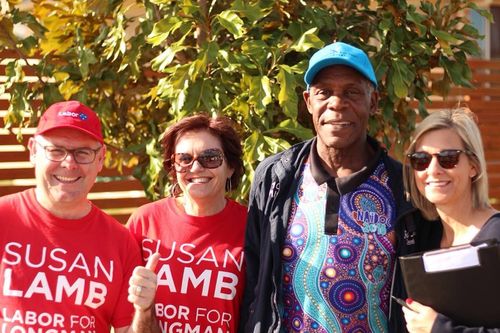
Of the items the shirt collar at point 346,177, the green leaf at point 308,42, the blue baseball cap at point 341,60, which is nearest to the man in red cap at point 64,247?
the shirt collar at point 346,177

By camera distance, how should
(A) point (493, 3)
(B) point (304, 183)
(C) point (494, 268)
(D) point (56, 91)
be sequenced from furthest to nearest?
(A) point (493, 3)
(D) point (56, 91)
(B) point (304, 183)
(C) point (494, 268)

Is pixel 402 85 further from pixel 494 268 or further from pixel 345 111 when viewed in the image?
pixel 494 268

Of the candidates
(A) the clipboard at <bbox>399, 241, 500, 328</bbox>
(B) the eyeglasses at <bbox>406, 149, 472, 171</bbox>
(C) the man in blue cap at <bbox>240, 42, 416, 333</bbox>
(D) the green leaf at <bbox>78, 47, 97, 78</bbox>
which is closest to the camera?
(A) the clipboard at <bbox>399, 241, 500, 328</bbox>

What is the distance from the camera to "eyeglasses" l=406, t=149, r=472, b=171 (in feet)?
10.2

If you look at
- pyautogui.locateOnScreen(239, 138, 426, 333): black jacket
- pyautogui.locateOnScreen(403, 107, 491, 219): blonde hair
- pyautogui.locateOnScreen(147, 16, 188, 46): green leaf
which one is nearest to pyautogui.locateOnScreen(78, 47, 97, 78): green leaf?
pyautogui.locateOnScreen(147, 16, 188, 46): green leaf

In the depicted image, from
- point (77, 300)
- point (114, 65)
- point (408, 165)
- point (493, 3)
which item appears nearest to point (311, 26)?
point (114, 65)

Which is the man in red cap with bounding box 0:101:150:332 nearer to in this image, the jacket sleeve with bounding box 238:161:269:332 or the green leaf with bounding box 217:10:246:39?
the jacket sleeve with bounding box 238:161:269:332

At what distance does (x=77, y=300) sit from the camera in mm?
3205

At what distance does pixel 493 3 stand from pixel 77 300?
29.9ft

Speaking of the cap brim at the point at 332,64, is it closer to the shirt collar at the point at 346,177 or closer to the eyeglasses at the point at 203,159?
the shirt collar at the point at 346,177

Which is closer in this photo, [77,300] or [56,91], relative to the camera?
[77,300]

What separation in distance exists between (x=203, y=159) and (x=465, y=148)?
3.23ft

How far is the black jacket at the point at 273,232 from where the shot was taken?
324 centimetres

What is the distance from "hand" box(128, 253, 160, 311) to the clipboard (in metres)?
0.88
